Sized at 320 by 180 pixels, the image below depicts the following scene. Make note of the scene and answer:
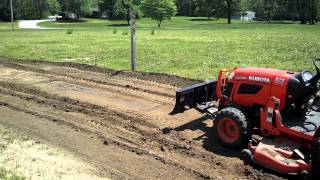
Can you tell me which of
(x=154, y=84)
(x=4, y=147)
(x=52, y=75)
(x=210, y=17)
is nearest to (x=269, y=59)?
(x=154, y=84)

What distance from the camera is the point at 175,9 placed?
3337 inches

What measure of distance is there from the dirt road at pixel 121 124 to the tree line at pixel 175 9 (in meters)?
63.8

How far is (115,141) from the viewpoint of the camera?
8539mm

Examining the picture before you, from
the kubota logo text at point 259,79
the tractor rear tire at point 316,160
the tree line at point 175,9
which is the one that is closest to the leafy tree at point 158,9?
the tree line at point 175,9

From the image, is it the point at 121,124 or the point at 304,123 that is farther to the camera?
the point at 121,124

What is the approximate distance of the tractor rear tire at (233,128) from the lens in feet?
25.3

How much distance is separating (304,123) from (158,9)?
70974 millimetres

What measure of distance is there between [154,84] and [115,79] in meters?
1.54

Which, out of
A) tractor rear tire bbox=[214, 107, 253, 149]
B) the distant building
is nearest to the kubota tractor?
tractor rear tire bbox=[214, 107, 253, 149]

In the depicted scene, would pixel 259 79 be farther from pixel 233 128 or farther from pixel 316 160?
pixel 316 160

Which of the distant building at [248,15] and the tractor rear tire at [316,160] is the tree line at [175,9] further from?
the tractor rear tire at [316,160]

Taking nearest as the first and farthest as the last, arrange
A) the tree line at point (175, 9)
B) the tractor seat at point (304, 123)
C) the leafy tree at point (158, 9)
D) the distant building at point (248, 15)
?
1. the tractor seat at point (304, 123)
2. the leafy tree at point (158, 9)
3. the tree line at point (175, 9)
4. the distant building at point (248, 15)

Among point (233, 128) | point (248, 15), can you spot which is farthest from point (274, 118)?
point (248, 15)

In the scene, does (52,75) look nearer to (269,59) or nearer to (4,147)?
(4,147)
